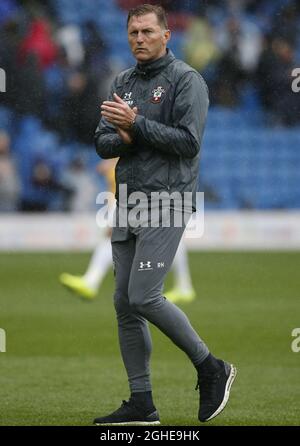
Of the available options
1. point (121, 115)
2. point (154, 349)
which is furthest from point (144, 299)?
point (154, 349)

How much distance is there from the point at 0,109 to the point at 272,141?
4939mm

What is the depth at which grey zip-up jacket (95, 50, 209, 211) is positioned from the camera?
601cm

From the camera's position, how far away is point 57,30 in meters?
19.6

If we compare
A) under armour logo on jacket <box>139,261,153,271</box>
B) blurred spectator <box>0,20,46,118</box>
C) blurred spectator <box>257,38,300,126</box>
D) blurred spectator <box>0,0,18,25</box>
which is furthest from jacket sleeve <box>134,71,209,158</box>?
blurred spectator <box>0,0,18,25</box>

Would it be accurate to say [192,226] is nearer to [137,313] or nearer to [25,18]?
[25,18]

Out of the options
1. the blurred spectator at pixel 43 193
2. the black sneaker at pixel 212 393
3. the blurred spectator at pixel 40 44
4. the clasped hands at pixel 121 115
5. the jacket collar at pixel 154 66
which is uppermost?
the blurred spectator at pixel 40 44

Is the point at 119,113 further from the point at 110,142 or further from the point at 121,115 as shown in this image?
the point at 110,142

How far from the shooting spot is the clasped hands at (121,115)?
19.7 feet

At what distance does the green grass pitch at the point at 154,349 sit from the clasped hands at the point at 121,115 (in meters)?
1.65

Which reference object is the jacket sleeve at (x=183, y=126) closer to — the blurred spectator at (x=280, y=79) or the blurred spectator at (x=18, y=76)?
the blurred spectator at (x=18, y=76)

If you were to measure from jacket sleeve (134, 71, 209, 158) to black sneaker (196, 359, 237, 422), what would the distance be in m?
1.27

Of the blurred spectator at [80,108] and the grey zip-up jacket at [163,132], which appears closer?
the grey zip-up jacket at [163,132]

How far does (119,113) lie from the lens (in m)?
6.00

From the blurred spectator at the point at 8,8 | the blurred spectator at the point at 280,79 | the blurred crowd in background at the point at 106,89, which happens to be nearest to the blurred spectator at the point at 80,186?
the blurred crowd in background at the point at 106,89
